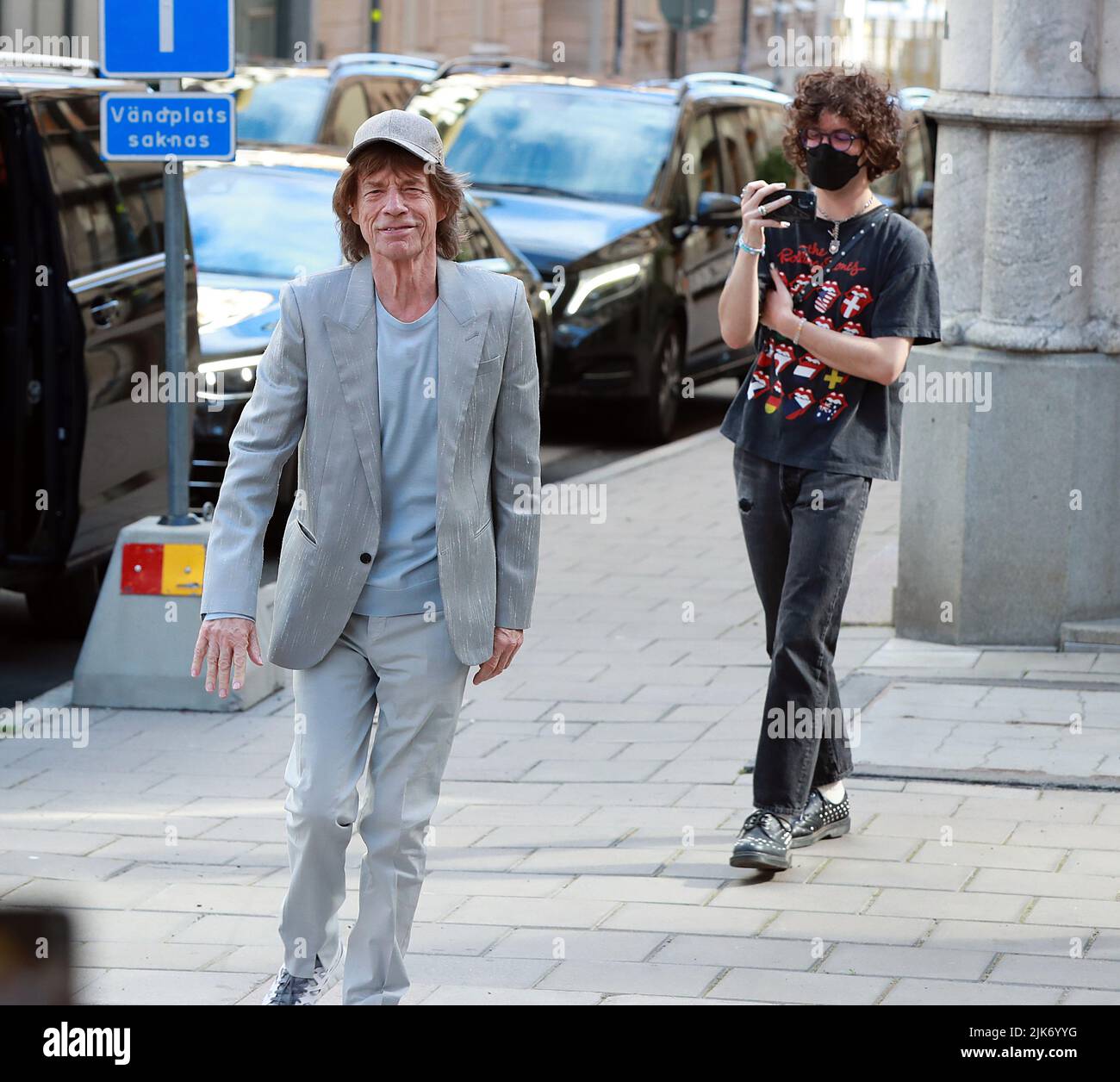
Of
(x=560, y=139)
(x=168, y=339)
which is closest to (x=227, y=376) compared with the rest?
(x=168, y=339)

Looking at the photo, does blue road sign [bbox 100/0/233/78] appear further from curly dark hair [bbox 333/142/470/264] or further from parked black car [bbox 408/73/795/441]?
parked black car [bbox 408/73/795/441]

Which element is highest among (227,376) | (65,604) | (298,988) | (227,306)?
(227,306)

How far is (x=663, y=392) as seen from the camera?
1364 cm

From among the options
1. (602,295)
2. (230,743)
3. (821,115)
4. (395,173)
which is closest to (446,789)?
(230,743)

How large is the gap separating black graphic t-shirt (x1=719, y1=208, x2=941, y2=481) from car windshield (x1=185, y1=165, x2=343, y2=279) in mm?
5239

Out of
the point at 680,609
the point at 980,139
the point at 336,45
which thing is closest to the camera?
the point at 980,139

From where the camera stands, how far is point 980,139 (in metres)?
7.75

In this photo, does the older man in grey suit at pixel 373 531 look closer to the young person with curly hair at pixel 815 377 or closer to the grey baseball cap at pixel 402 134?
the grey baseball cap at pixel 402 134

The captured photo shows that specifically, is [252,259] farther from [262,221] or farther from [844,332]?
[844,332]

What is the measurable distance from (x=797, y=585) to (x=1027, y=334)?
8.77ft

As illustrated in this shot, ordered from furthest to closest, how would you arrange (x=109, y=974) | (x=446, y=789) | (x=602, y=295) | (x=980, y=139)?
(x=602, y=295) → (x=980, y=139) → (x=446, y=789) → (x=109, y=974)

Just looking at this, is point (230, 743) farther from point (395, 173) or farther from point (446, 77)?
point (446, 77)

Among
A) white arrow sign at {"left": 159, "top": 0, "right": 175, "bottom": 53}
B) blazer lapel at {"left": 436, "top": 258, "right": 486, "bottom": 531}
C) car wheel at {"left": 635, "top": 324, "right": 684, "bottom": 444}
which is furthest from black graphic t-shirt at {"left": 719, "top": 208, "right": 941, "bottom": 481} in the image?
car wheel at {"left": 635, "top": 324, "right": 684, "bottom": 444}
